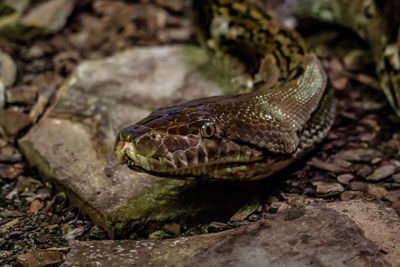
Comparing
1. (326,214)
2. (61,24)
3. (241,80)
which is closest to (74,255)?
(326,214)

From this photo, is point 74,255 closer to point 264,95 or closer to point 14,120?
point 264,95

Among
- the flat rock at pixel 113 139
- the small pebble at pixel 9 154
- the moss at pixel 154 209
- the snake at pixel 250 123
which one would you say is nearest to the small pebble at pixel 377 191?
the snake at pixel 250 123

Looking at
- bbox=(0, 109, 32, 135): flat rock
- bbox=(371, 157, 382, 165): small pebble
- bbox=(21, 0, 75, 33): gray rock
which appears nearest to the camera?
bbox=(371, 157, 382, 165): small pebble

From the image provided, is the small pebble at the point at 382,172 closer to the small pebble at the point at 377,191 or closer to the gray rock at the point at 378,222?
the small pebble at the point at 377,191

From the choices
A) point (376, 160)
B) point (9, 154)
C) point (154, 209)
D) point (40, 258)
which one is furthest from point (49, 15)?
point (376, 160)

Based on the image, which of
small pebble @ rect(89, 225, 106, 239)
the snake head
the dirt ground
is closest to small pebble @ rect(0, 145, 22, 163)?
the dirt ground

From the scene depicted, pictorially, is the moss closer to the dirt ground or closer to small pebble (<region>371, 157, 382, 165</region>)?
the dirt ground

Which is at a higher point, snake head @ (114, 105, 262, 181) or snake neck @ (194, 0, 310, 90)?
snake neck @ (194, 0, 310, 90)
